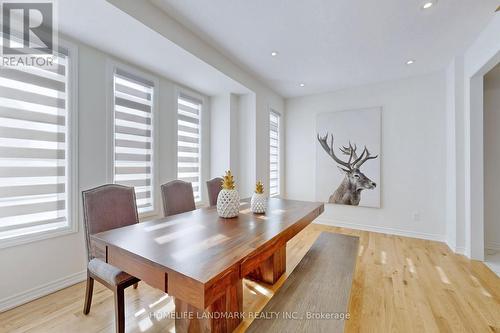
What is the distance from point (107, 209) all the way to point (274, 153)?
3.31 m

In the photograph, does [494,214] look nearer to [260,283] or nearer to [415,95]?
[415,95]

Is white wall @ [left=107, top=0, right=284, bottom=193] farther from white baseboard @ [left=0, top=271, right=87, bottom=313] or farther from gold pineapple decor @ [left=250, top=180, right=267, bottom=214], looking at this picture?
white baseboard @ [left=0, top=271, right=87, bottom=313]

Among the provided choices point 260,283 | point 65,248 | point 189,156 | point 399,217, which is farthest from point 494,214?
point 65,248

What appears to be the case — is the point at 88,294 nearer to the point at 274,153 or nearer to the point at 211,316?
the point at 211,316

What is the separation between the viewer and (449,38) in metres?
2.49

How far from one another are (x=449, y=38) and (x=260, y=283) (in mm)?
3453

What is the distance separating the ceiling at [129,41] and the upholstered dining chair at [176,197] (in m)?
1.42

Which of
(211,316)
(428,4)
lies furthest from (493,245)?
(211,316)

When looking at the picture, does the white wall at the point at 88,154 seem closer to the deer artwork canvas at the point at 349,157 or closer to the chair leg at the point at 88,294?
the chair leg at the point at 88,294

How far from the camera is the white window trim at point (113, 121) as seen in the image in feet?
7.88

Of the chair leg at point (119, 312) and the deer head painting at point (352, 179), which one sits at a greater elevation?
the deer head painting at point (352, 179)

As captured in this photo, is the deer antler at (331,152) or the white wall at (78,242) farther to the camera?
the deer antler at (331,152)

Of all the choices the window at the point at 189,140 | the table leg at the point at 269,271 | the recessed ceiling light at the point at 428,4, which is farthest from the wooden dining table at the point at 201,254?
the recessed ceiling light at the point at 428,4

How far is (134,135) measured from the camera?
8.79ft
